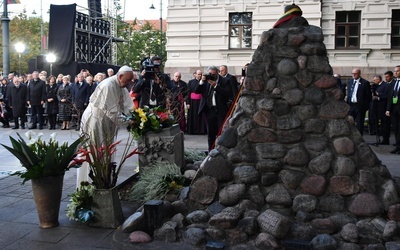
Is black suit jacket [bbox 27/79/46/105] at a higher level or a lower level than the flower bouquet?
higher

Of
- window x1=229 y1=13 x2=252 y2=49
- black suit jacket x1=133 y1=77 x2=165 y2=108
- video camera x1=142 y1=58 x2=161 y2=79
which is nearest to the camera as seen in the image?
video camera x1=142 y1=58 x2=161 y2=79

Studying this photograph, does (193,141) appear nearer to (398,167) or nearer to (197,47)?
(398,167)

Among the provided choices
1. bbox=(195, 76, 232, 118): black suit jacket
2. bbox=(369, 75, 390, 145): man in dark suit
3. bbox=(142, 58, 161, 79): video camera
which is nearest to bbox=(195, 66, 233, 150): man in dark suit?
bbox=(195, 76, 232, 118): black suit jacket

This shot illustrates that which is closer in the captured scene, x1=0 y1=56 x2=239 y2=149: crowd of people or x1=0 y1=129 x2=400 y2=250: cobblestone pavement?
x1=0 y1=129 x2=400 y2=250: cobblestone pavement

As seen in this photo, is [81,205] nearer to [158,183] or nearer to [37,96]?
[158,183]

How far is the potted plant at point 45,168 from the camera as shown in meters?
5.55

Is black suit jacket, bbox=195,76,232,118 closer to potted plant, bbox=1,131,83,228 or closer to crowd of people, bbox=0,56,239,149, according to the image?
crowd of people, bbox=0,56,239,149

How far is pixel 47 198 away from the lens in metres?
5.71

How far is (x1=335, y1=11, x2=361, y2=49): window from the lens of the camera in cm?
2050

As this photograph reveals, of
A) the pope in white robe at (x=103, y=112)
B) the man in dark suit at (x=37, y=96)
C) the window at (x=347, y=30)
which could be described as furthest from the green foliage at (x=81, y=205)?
the window at (x=347, y=30)

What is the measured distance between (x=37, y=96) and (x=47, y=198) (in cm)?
1180

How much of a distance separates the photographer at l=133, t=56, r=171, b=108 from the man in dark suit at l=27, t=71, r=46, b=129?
7755mm

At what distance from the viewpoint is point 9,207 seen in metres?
6.71

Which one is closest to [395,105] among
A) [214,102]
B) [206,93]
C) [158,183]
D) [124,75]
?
[214,102]
